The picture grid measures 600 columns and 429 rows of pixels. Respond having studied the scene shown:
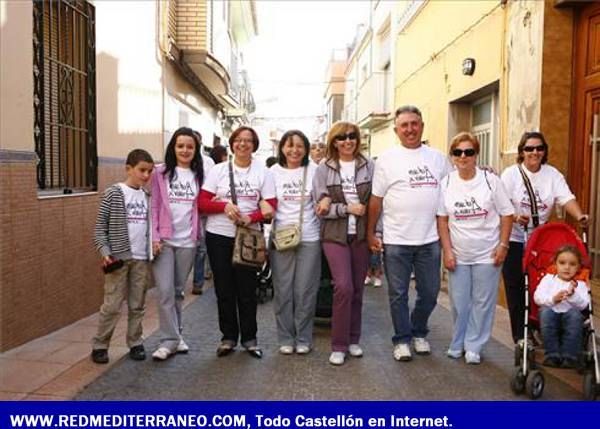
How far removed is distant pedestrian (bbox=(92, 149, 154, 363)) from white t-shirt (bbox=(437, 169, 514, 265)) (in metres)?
2.35

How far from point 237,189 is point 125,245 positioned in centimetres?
96

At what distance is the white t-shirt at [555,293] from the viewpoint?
14.9ft

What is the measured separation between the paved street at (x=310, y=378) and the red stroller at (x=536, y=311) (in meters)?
0.16

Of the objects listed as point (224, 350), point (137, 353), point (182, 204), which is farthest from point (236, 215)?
point (137, 353)

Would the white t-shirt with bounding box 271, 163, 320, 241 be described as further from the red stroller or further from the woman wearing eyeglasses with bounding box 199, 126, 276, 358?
the red stroller

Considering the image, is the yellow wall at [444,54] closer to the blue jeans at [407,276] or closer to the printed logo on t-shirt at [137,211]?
the blue jeans at [407,276]

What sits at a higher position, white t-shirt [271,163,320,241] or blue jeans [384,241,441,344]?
white t-shirt [271,163,320,241]

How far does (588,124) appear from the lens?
669 centimetres

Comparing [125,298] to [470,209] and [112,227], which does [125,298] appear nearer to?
[112,227]

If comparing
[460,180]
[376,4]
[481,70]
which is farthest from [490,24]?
[376,4]

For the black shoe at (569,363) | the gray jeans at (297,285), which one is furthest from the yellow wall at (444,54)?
the black shoe at (569,363)

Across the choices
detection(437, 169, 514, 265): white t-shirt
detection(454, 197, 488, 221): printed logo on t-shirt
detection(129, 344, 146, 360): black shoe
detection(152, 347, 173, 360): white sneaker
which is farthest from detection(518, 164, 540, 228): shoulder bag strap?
detection(129, 344, 146, 360): black shoe

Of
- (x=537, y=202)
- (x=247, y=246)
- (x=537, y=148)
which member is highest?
(x=537, y=148)

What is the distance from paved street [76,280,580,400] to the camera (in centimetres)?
448
